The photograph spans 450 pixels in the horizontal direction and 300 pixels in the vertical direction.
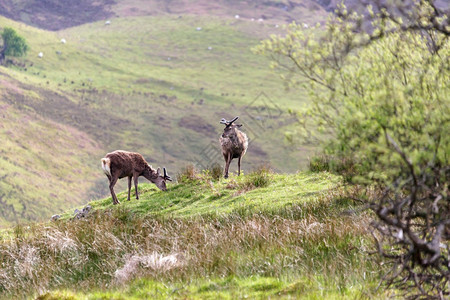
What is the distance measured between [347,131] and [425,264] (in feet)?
5.73

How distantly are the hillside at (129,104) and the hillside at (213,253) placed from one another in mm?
45202

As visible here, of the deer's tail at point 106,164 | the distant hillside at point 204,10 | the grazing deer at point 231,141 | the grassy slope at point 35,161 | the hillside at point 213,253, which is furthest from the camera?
the distant hillside at point 204,10

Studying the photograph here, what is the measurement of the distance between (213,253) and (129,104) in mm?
100166

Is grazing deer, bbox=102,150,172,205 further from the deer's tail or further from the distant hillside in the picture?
the distant hillside

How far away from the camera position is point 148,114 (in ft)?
345

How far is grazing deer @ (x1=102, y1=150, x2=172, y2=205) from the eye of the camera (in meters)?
18.1

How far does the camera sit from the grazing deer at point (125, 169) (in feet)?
59.4

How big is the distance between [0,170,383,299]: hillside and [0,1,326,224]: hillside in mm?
45202

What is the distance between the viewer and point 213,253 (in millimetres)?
9617

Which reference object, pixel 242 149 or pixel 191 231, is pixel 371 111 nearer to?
pixel 191 231

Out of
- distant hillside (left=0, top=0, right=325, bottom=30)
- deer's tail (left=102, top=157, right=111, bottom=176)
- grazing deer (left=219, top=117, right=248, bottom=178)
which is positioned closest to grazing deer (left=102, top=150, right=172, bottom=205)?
deer's tail (left=102, top=157, right=111, bottom=176)

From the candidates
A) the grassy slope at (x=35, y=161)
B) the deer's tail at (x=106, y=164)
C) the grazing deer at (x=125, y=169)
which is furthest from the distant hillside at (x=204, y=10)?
the deer's tail at (x=106, y=164)

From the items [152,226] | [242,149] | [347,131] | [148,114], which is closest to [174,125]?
[148,114]

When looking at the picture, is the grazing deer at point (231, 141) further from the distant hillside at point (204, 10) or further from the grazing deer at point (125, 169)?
the distant hillside at point (204, 10)
